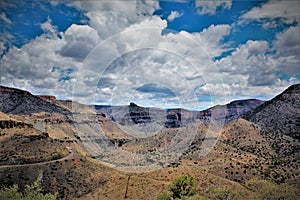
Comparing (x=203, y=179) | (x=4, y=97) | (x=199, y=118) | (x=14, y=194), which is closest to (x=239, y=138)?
(x=203, y=179)

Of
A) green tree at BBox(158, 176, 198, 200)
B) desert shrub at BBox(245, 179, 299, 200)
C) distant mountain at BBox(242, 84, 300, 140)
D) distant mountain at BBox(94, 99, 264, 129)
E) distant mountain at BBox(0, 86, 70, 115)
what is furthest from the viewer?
distant mountain at BBox(94, 99, 264, 129)

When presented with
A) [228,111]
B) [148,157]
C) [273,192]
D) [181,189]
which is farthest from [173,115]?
[273,192]

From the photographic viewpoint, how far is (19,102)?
122188 mm

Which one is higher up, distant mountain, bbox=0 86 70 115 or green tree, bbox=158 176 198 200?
distant mountain, bbox=0 86 70 115

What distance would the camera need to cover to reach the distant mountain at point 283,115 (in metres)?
87.5

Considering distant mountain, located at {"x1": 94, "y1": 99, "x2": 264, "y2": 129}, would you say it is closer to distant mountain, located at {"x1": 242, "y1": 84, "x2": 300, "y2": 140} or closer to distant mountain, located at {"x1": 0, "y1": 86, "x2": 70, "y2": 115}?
distant mountain, located at {"x1": 242, "y1": 84, "x2": 300, "y2": 140}

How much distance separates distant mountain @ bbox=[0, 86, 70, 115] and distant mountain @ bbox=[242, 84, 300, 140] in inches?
3748

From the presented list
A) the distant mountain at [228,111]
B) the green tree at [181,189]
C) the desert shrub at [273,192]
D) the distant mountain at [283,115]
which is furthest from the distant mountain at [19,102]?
the desert shrub at [273,192]

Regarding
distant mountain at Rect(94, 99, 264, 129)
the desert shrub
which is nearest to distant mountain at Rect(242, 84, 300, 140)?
distant mountain at Rect(94, 99, 264, 129)

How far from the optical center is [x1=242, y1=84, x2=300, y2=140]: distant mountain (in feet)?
287

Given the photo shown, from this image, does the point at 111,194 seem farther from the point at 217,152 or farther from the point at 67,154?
the point at 217,152

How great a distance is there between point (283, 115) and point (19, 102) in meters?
112

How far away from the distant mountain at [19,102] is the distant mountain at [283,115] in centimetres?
9519

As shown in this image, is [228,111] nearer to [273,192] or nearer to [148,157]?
[148,157]
